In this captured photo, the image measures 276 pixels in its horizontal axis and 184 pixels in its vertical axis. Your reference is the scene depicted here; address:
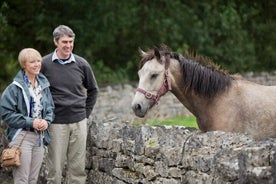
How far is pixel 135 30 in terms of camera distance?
2362cm

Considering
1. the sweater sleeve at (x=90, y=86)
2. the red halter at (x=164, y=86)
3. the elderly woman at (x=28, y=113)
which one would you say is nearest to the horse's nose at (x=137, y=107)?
the red halter at (x=164, y=86)

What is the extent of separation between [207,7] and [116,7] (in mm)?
4203

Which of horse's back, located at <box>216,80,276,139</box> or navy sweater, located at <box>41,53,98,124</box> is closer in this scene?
navy sweater, located at <box>41,53,98,124</box>

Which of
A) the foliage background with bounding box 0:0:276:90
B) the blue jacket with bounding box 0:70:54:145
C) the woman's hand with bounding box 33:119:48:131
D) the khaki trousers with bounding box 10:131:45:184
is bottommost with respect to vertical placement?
the khaki trousers with bounding box 10:131:45:184

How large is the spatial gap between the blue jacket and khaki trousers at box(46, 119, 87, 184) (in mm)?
508

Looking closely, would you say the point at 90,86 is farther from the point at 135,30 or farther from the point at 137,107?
the point at 135,30

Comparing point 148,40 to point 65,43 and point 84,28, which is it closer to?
point 84,28

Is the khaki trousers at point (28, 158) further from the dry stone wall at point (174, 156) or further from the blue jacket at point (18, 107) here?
the dry stone wall at point (174, 156)

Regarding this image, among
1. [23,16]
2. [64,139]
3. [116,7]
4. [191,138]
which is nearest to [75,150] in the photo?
[64,139]

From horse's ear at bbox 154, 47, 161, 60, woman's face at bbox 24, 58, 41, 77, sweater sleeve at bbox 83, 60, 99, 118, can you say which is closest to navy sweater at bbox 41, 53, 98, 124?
sweater sleeve at bbox 83, 60, 99, 118

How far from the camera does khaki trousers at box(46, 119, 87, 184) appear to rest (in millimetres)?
7387

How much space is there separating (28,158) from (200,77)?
242 centimetres

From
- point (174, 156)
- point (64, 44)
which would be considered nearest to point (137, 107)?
point (64, 44)

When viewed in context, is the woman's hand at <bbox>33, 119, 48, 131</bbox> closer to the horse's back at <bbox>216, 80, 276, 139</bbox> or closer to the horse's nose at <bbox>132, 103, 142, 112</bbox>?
the horse's nose at <bbox>132, 103, 142, 112</bbox>
